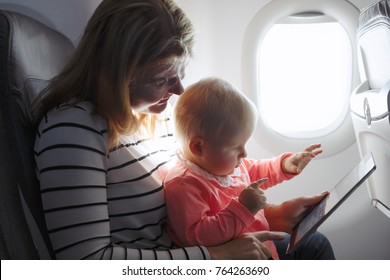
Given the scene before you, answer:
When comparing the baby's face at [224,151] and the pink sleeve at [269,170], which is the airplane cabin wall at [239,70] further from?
the baby's face at [224,151]

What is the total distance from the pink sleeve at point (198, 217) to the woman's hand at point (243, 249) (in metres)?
0.01

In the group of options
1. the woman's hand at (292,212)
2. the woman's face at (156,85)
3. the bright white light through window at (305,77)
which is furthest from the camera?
the bright white light through window at (305,77)

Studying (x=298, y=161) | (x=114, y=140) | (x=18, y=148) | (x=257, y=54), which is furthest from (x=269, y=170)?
(x=18, y=148)

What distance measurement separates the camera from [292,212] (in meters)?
0.99

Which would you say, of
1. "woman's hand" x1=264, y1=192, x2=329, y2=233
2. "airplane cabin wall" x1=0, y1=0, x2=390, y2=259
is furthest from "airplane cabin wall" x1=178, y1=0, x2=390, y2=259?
"woman's hand" x1=264, y1=192, x2=329, y2=233

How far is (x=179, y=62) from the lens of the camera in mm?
869

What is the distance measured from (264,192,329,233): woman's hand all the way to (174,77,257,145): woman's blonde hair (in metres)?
0.22

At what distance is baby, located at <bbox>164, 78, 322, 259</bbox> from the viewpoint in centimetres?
86

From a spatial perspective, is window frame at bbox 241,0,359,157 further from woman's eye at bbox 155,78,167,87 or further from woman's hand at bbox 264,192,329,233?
woman's eye at bbox 155,78,167,87

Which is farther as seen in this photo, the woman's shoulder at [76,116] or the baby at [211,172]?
the baby at [211,172]

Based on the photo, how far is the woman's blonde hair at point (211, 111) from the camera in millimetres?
890

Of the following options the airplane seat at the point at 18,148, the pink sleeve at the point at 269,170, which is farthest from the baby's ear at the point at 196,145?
the airplane seat at the point at 18,148
